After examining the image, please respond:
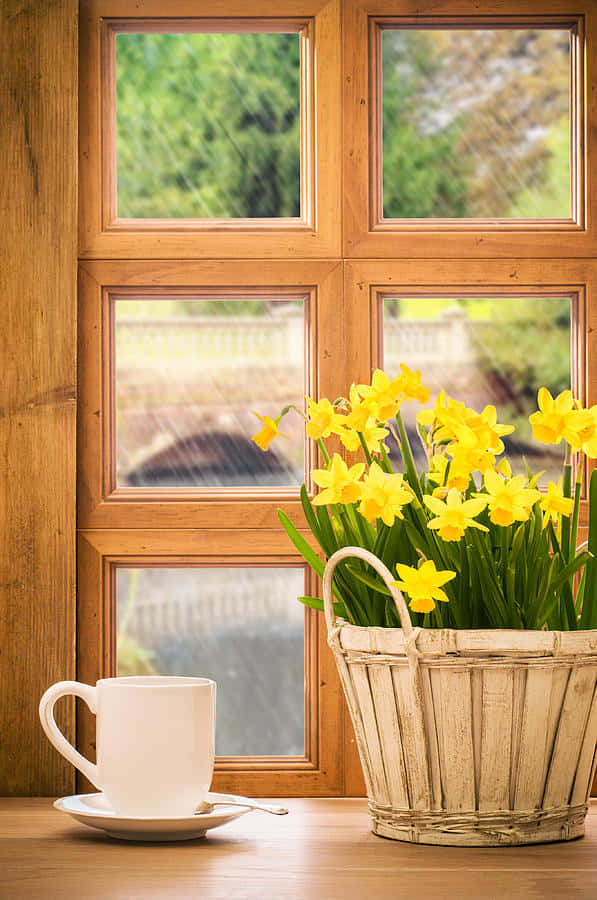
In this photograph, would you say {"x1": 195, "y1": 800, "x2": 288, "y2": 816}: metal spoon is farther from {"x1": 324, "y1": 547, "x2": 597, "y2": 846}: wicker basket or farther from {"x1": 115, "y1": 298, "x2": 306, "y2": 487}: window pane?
{"x1": 115, "y1": 298, "x2": 306, "y2": 487}: window pane

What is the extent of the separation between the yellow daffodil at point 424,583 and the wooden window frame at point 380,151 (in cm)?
52

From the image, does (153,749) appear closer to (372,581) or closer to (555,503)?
(372,581)

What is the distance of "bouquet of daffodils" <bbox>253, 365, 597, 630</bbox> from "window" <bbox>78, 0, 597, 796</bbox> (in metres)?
0.26

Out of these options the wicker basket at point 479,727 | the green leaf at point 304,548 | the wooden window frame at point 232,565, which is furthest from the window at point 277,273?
the wicker basket at point 479,727

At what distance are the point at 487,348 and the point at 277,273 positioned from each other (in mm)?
282

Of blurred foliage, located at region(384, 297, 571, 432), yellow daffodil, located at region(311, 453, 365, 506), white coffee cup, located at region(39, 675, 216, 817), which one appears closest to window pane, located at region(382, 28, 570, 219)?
blurred foliage, located at region(384, 297, 571, 432)

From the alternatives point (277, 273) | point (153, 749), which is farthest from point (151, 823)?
point (277, 273)

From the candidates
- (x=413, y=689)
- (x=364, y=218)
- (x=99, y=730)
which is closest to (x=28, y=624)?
(x=99, y=730)

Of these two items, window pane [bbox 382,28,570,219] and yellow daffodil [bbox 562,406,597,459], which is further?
window pane [bbox 382,28,570,219]

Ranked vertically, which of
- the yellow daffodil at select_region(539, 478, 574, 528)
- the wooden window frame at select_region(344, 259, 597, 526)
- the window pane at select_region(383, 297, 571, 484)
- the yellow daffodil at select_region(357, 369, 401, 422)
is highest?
the wooden window frame at select_region(344, 259, 597, 526)

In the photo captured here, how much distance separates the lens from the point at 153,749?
0.94 m

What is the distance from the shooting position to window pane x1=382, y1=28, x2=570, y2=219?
130cm

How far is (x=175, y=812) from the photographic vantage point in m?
0.94

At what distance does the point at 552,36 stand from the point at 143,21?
525 mm
